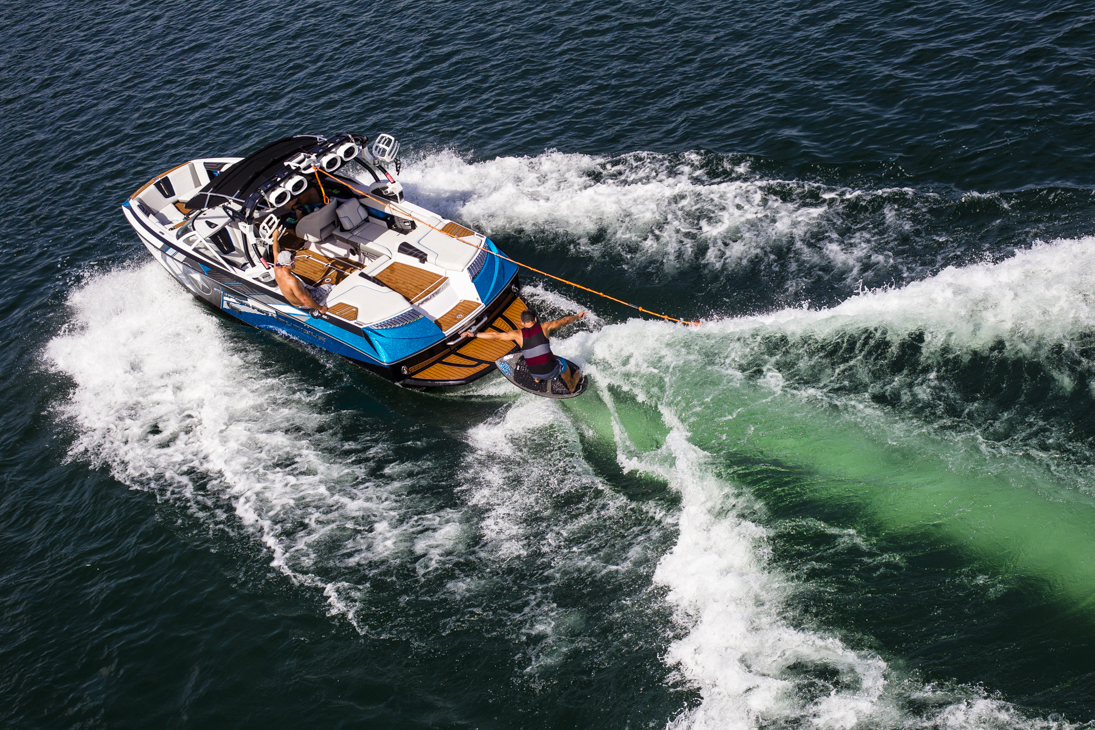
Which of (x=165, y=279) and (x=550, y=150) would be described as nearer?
(x=165, y=279)

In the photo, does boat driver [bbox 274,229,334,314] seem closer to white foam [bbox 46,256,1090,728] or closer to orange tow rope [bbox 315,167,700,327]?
white foam [bbox 46,256,1090,728]

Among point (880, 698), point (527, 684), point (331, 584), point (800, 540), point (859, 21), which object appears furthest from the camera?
point (859, 21)

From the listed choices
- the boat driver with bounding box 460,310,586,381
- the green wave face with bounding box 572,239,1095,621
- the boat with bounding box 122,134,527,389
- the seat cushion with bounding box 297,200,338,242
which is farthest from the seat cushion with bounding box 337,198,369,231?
the green wave face with bounding box 572,239,1095,621

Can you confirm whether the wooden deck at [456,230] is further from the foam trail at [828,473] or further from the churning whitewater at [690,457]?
the foam trail at [828,473]

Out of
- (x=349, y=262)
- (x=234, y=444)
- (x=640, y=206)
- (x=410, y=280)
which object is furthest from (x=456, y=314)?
(x=640, y=206)

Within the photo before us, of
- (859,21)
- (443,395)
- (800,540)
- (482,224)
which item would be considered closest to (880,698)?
(800,540)

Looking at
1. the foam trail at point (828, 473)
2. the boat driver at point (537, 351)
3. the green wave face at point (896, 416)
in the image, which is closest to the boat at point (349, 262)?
the boat driver at point (537, 351)

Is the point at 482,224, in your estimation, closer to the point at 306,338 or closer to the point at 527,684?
the point at 306,338
